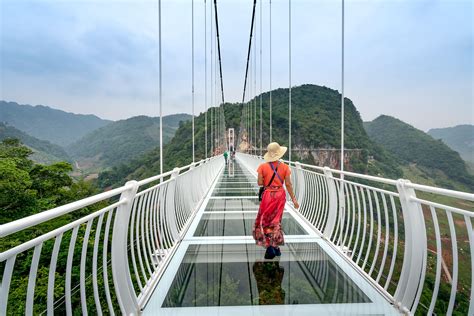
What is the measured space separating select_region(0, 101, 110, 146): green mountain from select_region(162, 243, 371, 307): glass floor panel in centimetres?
9008

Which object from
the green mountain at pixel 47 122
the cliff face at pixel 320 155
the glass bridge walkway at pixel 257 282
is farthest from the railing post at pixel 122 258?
the green mountain at pixel 47 122

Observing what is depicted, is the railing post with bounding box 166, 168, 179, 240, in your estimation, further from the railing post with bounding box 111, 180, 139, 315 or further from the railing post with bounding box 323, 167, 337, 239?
the railing post with bounding box 323, 167, 337, 239

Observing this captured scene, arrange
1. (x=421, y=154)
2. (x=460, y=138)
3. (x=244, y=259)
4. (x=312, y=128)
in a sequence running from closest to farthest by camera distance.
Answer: (x=244, y=259) → (x=421, y=154) → (x=312, y=128) → (x=460, y=138)

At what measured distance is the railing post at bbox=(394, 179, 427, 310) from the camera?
1803mm

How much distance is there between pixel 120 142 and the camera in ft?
236

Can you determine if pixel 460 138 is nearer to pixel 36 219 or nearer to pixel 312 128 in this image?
pixel 312 128

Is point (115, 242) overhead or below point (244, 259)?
overhead

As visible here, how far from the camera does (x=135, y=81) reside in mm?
59188

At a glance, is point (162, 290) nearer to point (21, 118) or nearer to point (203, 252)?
point (203, 252)

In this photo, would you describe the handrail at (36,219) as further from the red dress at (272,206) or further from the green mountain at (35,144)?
the green mountain at (35,144)

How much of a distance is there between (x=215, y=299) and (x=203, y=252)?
91 cm

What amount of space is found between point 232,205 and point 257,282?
322 centimetres

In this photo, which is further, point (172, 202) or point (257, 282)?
point (172, 202)

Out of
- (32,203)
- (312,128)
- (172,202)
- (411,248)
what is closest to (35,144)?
(32,203)
